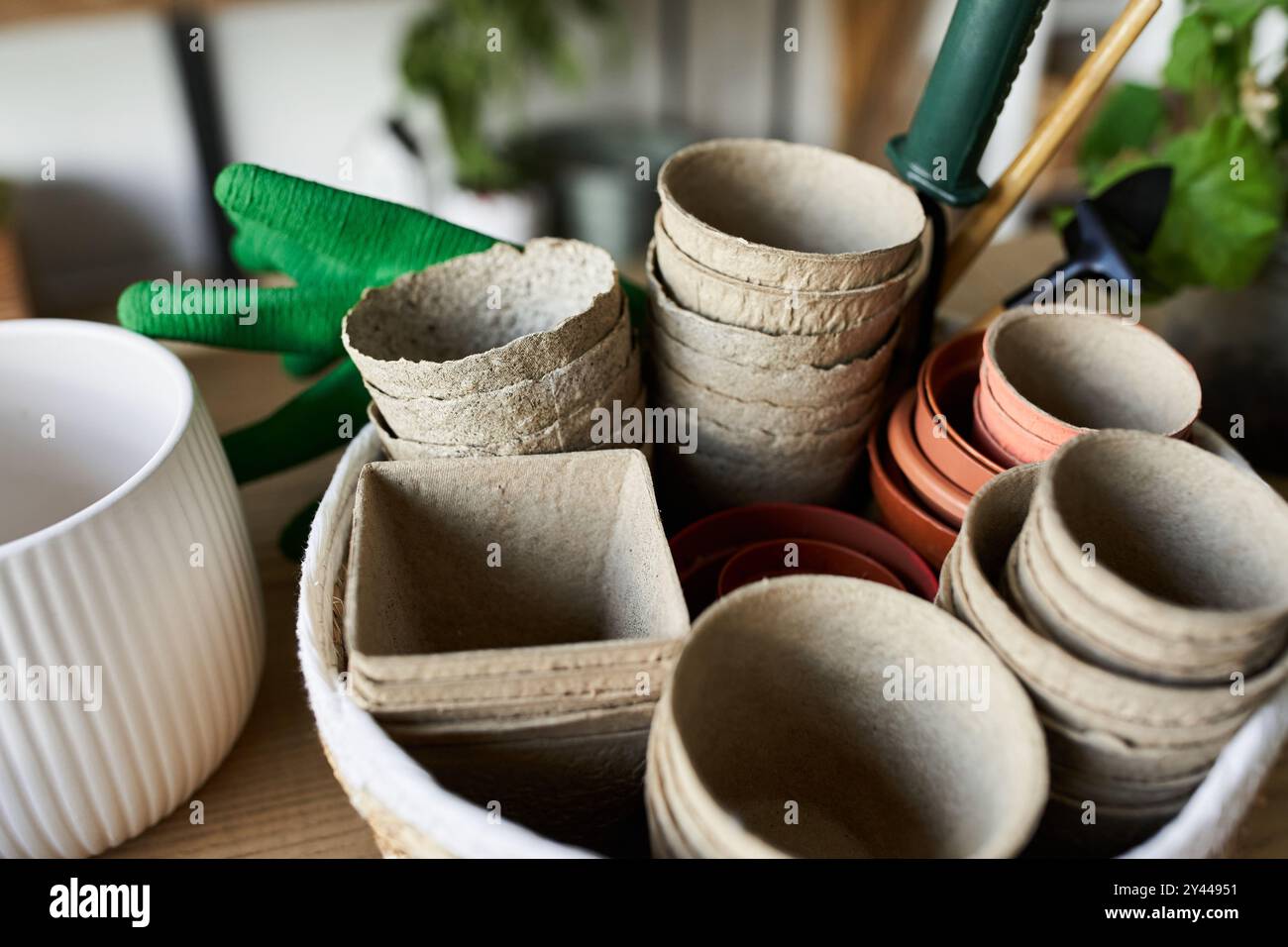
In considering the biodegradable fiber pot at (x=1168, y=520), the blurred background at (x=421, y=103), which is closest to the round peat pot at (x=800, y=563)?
the biodegradable fiber pot at (x=1168, y=520)

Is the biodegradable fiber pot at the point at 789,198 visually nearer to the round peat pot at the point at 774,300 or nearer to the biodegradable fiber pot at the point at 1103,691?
the round peat pot at the point at 774,300

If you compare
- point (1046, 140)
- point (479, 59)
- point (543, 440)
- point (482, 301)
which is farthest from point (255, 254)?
point (479, 59)

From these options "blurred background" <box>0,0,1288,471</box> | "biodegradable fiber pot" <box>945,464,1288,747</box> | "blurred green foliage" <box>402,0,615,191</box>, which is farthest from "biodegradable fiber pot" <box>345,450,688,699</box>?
"blurred green foliage" <box>402,0,615,191</box>

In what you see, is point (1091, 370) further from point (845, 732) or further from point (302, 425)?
point (302, 425)

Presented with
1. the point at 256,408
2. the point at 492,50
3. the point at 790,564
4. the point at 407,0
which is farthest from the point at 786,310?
the point at 407,0

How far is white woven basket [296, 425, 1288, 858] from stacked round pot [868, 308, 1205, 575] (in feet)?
0.62

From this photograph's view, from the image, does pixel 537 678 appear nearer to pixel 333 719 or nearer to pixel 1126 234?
pixel 333 719

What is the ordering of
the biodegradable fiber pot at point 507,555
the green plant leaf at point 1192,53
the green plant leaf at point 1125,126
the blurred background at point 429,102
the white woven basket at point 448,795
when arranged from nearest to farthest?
the white woven basket at point 448,795 → the biodegradable fiber pot at point 507,555 → the green plant leaf at point 1192,53 → the green plant leaf at point 1125,126 → the blurred background at point 429,102

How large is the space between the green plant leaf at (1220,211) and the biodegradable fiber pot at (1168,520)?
29cm

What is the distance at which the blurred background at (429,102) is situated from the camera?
5.96ft

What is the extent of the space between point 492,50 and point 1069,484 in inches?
64.3

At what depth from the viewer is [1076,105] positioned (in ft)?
2.18

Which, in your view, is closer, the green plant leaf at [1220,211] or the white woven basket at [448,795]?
the white woven basket at [448,795]

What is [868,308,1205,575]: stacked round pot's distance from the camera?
1.91 feet
